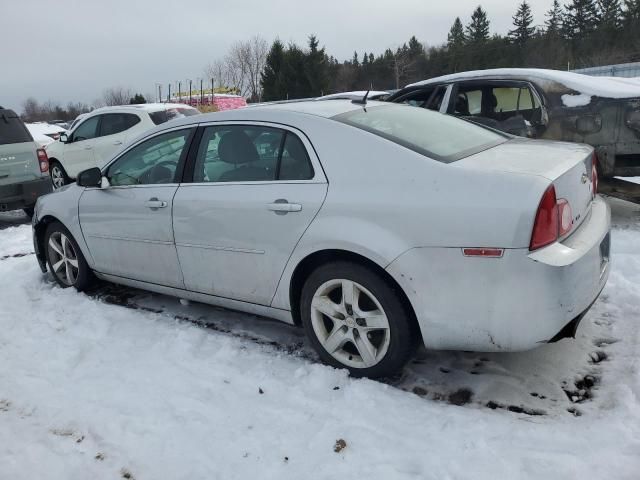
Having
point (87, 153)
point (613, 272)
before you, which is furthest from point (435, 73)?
point (613, 272)

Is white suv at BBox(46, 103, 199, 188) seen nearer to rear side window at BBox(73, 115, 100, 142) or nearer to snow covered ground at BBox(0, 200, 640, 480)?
rear side window at BBox(73, 115, 100, 142)

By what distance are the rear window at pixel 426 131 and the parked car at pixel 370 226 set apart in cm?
2

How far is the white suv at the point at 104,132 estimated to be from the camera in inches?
401

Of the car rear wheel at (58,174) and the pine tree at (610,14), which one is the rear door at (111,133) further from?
the pine tree at (610,14)

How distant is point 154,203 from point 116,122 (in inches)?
290

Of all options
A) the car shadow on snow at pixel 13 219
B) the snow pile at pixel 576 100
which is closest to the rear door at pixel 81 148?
the car shadow on snow at pixel 13 219

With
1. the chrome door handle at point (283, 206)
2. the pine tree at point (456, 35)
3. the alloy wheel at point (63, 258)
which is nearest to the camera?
the chrome door handle at point (283, 206)

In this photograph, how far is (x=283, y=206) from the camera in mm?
3092

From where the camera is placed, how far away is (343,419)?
2.71 meters

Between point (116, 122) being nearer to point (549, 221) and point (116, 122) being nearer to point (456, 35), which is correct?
point (549, 221)

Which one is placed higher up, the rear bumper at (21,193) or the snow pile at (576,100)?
the snow pile at (576,100)

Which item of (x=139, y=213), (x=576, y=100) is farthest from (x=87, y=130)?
(x=576, y=100)

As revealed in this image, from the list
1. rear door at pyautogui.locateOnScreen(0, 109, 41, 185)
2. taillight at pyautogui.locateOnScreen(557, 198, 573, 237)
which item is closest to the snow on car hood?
taillight at pyautogui.locateOnScreen(557, 198, 573, 237)

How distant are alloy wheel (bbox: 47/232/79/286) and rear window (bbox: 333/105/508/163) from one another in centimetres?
292
